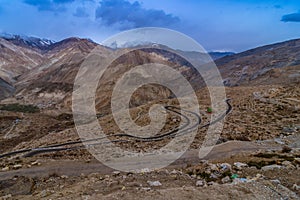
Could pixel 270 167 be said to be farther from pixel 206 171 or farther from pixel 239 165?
pixel 206 171

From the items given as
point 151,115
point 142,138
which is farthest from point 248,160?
point 151,115

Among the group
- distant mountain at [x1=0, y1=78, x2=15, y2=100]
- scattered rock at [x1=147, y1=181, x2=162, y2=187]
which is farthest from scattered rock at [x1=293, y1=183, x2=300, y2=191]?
distant mountain at [x1=0, y1=78, x2=15, y2=100]

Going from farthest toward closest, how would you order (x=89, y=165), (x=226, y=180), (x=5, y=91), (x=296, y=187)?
(x=5, y=91)
(x=89, y=165)
(x=226, y=180)
(x=296, y=187)

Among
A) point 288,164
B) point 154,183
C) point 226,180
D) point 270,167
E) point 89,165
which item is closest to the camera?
point 154,183

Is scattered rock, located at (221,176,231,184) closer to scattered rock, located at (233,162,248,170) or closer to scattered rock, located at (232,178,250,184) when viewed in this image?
scattered rock, located at (232,178,250,184)

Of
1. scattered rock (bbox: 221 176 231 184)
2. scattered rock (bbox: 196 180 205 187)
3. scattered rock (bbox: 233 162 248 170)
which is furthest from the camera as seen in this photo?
scattered rock (bbox: 233 162 248 170)

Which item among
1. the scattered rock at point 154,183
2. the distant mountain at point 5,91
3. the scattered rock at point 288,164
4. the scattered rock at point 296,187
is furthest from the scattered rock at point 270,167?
the distant mountain at point 5,91

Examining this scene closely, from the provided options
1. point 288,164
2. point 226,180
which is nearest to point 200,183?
point 226,180

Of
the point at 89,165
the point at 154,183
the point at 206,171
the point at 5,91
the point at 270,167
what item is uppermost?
the point at 5,91

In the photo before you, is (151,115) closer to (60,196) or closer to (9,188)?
(9,188)
